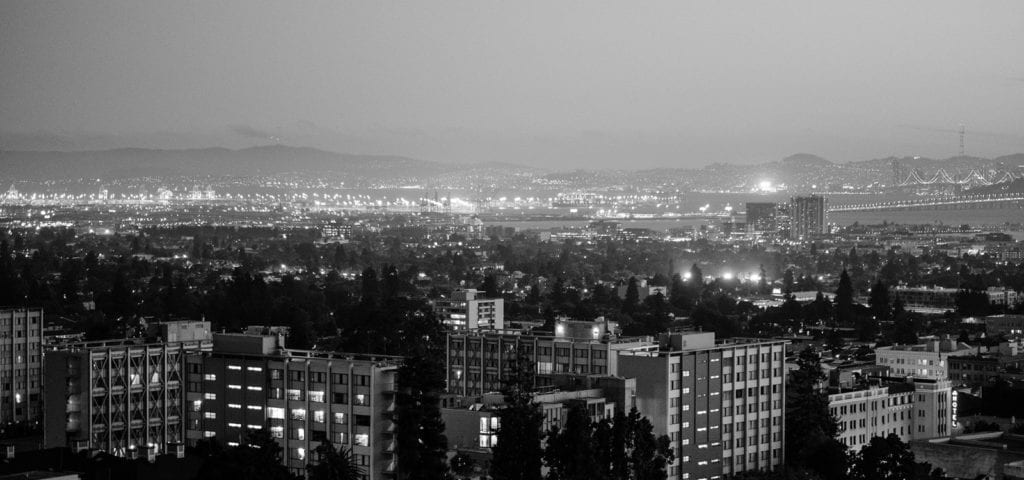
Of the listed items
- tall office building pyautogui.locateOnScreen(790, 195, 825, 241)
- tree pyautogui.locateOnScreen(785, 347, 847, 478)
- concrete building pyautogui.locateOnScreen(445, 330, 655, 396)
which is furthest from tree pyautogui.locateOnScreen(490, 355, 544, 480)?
tall office building pyautogui.locateOnScreen(790, 195, 825, 241)

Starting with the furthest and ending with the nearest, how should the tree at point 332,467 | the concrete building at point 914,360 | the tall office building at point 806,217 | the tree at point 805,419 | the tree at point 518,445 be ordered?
the tall office building at point 806,217 < the concrete building at point 914,360 < the tree at point 805,419 < the tree at point 518,445 < the tree at point 332,467

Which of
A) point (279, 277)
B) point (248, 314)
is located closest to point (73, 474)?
point (248, 314)

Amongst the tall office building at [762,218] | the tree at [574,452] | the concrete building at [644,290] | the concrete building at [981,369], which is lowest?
the concrete building at [981,369]

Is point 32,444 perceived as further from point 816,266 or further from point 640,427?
point 816,266

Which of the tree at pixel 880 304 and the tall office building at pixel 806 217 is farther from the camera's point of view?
the tall office building at pixel 806 217

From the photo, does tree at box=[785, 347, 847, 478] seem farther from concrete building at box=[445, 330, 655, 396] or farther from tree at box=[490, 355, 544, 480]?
tree at box=[490, 355, 544, 480]

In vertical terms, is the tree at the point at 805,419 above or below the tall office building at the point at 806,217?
below

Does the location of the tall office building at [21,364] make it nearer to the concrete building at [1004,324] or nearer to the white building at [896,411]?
the white building at [896,411]

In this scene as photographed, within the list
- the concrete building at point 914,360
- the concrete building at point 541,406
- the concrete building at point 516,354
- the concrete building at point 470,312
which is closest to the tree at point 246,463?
the concrete building at point 541,406
